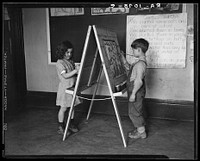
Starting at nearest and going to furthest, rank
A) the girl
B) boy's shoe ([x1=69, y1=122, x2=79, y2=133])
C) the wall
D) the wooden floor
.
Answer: the wooden floor, the girl, boy's shoe ([x1=69, y1=122, x2=79, y2=133]), the wall

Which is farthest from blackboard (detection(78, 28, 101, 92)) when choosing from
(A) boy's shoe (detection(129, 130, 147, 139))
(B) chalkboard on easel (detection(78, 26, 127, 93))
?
(A) boy's shoe (detection(129, 130, 147, 139))

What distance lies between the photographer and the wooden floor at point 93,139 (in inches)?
47.2

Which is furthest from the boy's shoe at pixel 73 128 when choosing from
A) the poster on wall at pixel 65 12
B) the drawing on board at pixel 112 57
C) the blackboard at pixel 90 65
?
the poster on wall at pixel 65 12

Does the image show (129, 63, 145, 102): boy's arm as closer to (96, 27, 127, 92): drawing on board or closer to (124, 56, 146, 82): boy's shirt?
(124, 56, 146, 82): boy's shirt

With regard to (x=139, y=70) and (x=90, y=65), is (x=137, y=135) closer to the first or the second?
(x=139, y=70)

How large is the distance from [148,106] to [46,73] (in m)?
0.80

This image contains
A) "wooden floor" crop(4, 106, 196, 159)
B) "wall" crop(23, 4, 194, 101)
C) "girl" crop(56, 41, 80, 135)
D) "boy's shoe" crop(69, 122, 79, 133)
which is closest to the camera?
"wooden floor" crop(4, 106, 196, 159)

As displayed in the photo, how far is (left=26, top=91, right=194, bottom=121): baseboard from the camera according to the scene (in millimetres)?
1584

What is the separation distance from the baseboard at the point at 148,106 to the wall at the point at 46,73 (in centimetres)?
4

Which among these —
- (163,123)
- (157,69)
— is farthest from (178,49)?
(163,123)

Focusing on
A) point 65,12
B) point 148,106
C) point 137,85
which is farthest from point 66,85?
point 148,106

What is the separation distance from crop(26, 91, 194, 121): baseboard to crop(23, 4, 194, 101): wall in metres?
0.04

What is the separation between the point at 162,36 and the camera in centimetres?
146

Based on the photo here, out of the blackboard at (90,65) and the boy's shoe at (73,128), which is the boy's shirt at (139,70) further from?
the boy's shoe at (73,128)
